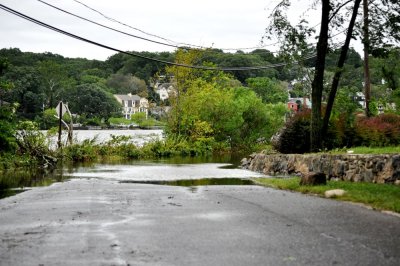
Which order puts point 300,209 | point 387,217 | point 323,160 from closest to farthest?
point 387,217 < point 300,209 < point 323,160

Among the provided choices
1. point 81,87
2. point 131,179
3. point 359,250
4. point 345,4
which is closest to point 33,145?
point 131,179

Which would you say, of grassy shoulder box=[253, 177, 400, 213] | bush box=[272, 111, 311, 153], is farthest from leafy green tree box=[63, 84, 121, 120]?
grassy shoulder box=[253, 177, 400, 213]

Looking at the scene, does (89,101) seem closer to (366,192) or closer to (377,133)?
(377,133)

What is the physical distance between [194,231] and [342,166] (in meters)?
10.6

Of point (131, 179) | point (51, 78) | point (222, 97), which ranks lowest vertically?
point (131, 179)

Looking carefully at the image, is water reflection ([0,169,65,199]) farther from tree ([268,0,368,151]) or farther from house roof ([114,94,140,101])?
house roof ([114,94,140,101])

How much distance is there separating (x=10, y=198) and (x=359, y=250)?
9509 millimetres

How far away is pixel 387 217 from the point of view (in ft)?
31.4

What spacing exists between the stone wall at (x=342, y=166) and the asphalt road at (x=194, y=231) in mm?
3243

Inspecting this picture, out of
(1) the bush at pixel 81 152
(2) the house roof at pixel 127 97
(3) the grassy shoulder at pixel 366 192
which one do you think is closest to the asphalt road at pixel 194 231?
(3) the grassy shoulder at pixel 366 192

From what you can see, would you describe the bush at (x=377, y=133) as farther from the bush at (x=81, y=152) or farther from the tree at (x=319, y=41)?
the bush at (x=81, y=152)

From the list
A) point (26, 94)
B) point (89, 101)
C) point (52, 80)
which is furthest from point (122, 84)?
point (26, 94)

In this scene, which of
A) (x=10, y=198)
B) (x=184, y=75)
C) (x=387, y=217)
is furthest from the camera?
(x=184, y=75)

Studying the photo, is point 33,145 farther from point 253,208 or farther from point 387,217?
point 387,217
